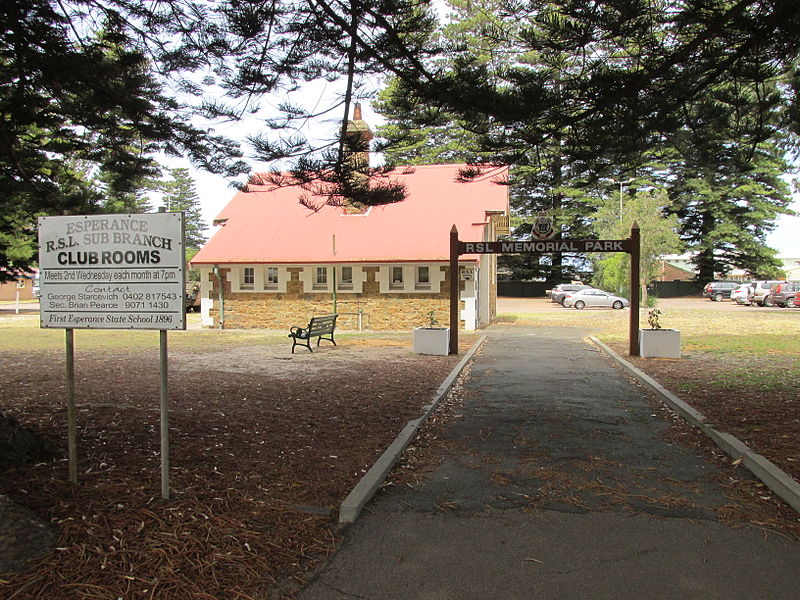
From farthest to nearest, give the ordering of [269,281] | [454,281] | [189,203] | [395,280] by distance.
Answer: [189,203] → [269,281] → [395,280] → [454,281]

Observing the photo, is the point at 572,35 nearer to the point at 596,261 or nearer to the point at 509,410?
the point at 509,410

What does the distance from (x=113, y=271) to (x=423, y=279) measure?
58.6 ft

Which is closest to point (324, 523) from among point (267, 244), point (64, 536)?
point (64, 536)

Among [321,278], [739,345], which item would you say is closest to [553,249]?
[739,345]

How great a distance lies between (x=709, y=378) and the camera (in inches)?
410

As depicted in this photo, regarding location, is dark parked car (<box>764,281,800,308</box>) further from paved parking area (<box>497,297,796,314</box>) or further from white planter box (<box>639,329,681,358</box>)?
white planter box (<box>639,329,681,358</box>)

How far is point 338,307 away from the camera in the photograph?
2212 cm

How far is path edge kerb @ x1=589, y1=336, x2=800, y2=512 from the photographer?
15.3 feet

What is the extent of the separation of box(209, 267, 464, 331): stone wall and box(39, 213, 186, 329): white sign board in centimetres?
1731

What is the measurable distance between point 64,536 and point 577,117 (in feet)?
17.8

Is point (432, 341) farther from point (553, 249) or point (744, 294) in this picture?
point (744, 294)

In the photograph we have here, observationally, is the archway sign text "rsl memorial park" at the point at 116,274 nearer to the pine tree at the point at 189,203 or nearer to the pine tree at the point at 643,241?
the pine tree at the point at 643,241

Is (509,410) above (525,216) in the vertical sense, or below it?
below

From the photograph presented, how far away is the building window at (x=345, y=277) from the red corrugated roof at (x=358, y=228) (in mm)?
695
